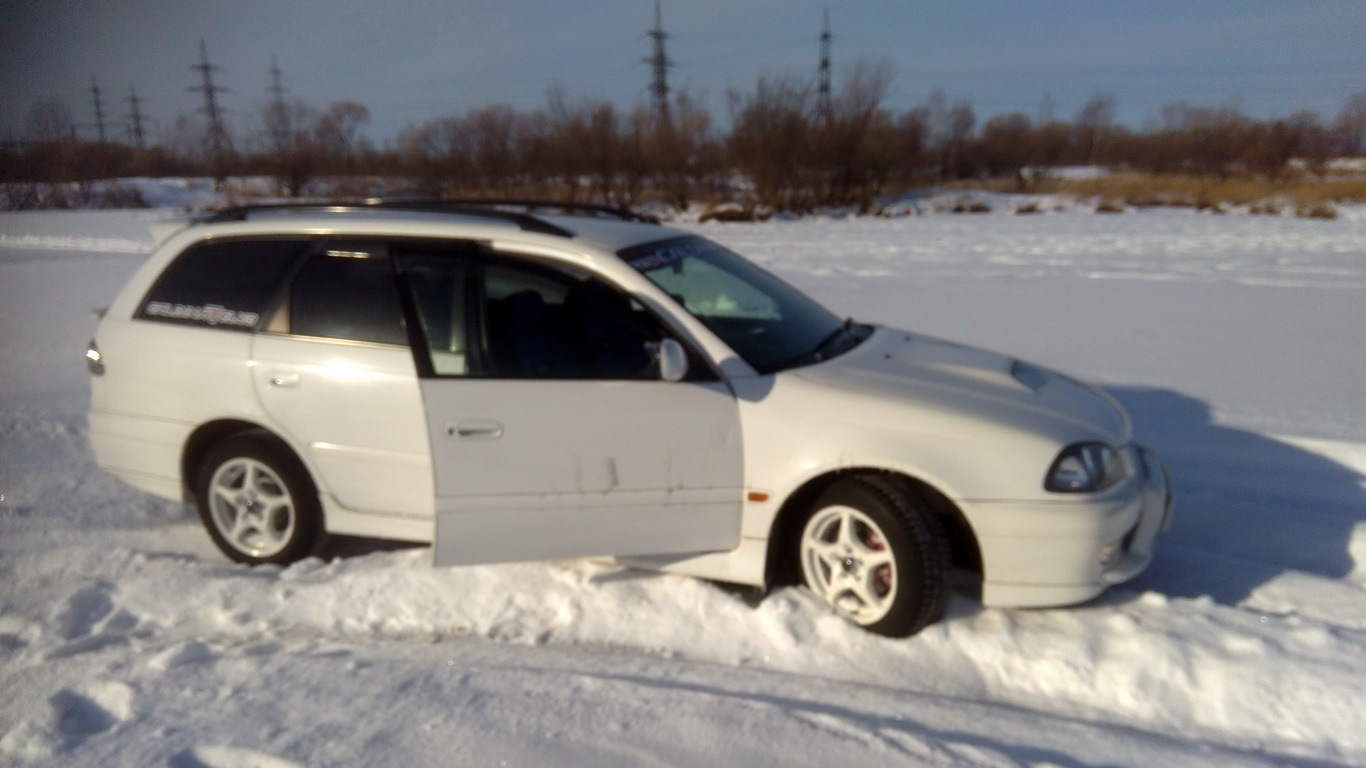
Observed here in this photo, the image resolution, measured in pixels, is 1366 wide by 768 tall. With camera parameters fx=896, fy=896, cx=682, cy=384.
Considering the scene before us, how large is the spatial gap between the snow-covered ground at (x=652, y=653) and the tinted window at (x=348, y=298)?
3.58 ft

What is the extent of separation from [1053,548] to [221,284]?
3864mm

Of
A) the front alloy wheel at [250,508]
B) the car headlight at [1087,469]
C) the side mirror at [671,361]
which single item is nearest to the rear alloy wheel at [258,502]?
the front alloy wheel at [250,508]

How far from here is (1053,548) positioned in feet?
11.1

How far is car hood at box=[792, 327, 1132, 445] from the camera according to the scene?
352 cm

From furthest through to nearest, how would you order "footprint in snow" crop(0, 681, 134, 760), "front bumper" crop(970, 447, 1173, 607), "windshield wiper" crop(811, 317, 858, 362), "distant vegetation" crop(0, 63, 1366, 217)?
1. "distant vegetation" crop(0, 63, 1366, 217)
2. "windshield wiper" crop(811, 317, 858, 362)
3. "front bumper" crop(970, 447, 1173, 607)
4. "footprint in snow" crop(0, 681, 134, 760)

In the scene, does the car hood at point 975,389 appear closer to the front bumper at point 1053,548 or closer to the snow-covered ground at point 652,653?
the front bumper at point 1053,548

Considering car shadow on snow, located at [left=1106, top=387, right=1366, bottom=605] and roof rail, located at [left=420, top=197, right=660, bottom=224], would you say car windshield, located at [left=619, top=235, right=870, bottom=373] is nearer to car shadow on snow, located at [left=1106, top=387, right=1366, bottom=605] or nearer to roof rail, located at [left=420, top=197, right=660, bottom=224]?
roof rail, located at [left=420, top=197, right=660, bottom=224]

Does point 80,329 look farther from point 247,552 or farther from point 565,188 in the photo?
point 565,188

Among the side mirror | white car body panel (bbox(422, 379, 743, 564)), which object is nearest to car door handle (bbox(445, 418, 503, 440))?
white car body panel (bbox(422, 379, 743, 564))

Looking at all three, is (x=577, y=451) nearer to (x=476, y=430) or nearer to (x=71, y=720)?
(x=476, y=430)

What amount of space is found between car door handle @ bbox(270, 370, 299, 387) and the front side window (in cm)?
66

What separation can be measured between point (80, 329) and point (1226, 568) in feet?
35.7

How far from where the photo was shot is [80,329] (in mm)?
9859

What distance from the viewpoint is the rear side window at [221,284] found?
13.7ft
